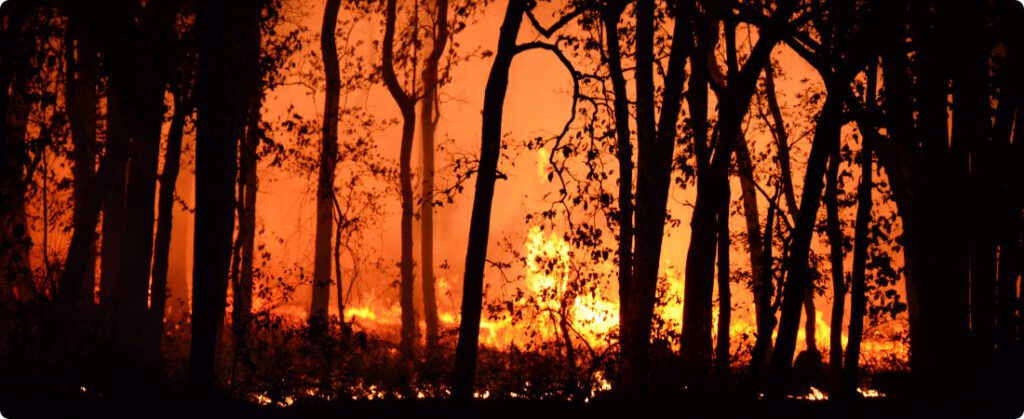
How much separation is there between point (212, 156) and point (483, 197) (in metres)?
3.32

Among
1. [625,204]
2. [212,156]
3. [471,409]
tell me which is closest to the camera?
[212,156]

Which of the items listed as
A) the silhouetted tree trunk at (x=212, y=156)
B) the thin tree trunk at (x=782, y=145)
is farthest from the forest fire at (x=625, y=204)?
the thin tree trunk at (x=782, y=145)

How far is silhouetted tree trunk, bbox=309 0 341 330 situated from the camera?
18.3 meters

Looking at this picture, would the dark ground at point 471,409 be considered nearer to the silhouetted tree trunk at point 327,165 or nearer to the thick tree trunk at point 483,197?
the thick tree trunk at point 483,197

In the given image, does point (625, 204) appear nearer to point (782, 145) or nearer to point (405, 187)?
point (782, 145)

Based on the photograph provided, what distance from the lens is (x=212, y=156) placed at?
9.37m

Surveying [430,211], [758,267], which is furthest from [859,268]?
[430,211]

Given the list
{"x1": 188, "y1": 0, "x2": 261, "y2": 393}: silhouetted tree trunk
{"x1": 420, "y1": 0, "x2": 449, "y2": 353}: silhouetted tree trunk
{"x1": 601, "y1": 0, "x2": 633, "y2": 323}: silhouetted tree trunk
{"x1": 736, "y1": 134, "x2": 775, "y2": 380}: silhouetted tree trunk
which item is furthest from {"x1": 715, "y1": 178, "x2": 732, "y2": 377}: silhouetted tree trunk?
{"x1": 420, "y1": 0, "x2": 449, "y2": 353}: silhouetted tree trunk

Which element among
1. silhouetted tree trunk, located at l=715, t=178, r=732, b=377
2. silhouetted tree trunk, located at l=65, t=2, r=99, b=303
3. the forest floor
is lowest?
the forest floor

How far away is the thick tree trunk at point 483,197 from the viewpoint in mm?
9945

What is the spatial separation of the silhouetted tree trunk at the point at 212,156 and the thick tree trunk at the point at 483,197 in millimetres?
3071

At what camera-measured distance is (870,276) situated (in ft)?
42.7

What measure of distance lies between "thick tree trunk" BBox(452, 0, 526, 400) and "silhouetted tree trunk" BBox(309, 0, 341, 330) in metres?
8.79

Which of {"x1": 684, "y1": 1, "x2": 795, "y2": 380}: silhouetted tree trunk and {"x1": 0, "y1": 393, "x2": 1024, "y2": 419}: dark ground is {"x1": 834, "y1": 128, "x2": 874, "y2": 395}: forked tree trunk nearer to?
{"x1": 0, "y1": 393, "x2": 1024, "y2": 419}: dark ground
